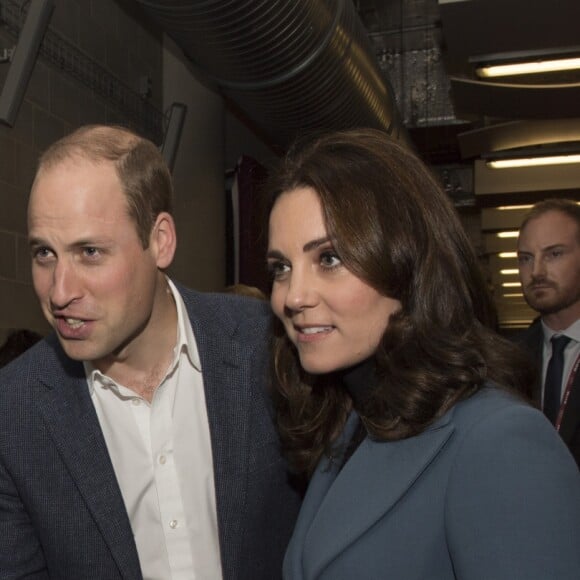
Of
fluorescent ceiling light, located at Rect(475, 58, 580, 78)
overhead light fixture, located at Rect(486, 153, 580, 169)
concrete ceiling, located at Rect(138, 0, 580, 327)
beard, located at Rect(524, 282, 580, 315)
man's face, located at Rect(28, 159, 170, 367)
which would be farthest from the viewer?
overhead light fixture, located at Rect(486, 153, 580, 169)

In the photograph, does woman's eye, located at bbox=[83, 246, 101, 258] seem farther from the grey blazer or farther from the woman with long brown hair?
the grey blazer

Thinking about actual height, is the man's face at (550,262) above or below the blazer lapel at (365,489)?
above

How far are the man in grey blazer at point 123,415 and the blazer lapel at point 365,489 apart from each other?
1.24ft

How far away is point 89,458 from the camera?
1.45m

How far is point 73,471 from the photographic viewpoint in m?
1.44

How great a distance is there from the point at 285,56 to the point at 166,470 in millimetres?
1563

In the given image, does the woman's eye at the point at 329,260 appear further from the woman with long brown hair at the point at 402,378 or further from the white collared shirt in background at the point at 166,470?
the white collared shirt in background at the point at 166,470

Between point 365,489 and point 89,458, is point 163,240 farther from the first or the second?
point 365,489

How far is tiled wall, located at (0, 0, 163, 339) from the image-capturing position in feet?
9.69

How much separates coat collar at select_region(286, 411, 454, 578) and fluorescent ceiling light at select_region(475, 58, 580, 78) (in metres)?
2.88

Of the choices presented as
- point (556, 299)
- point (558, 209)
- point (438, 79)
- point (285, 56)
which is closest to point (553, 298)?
point (556, 299)

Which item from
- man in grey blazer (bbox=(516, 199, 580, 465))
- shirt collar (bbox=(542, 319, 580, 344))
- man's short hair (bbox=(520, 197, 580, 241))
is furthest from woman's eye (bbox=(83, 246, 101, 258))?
man's short hair (bbox=(520, 197, 580, 241))

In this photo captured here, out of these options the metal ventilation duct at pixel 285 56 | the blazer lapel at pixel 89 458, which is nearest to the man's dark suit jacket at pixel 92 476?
the blazer lapel at pixel 89 458

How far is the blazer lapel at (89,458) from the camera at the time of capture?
1414 mm
